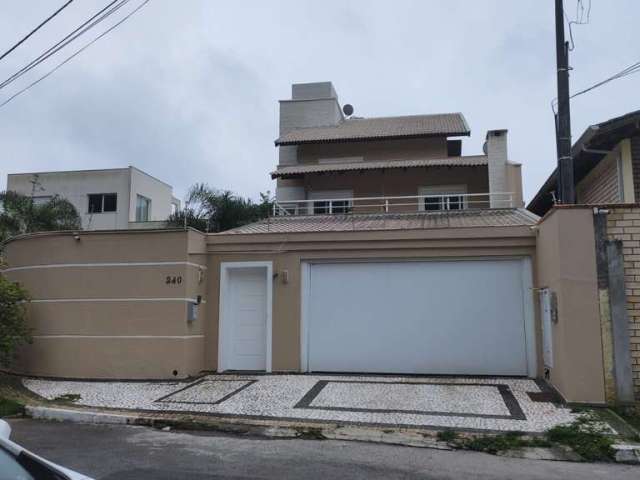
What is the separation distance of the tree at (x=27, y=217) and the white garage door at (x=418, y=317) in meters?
13.8

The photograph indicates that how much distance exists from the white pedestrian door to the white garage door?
1.02 meters

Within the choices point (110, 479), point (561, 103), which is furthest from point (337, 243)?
point (110, 479)

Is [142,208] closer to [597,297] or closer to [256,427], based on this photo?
[256,427]

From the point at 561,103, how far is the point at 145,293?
29.9 feet

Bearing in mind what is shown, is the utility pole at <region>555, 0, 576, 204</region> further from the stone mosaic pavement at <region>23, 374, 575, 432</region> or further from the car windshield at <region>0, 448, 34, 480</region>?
the car windshield at <region>0, 448, 34, 480</region>

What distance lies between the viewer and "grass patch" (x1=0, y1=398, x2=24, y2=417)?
9.05m

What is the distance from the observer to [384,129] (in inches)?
856

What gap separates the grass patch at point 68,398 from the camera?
9.78 m

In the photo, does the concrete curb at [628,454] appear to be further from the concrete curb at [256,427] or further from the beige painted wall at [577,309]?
the beige painted wall at [577,309]

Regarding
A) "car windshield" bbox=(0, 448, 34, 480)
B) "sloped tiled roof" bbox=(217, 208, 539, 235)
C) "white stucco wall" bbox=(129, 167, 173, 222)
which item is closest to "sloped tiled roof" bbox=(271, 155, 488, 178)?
"sloped tiled roof" bbox=(217, 208, 539, 235)

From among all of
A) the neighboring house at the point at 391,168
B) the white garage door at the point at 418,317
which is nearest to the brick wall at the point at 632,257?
the white garage door at the point at 418,317

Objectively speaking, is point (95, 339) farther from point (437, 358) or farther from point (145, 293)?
point (437, 358)

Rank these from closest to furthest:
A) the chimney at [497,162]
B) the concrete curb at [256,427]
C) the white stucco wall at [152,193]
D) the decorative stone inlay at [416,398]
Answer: the concrete curb at [256,427]
the decorative stone inlay at [416,398]
the chimney at [497,162]
the white stucco wall at [152,193]

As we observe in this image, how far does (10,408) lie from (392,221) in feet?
28.8
